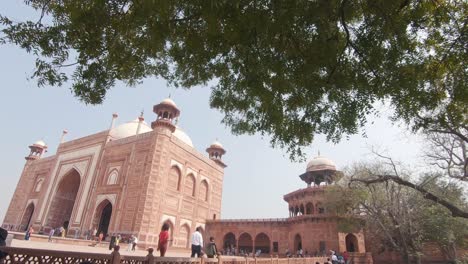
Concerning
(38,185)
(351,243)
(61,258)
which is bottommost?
(61,258)

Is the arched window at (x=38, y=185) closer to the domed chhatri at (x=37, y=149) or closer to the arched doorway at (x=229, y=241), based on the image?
the domed chhatri at (x=37, y=149)

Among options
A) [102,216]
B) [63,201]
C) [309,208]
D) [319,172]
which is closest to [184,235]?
[102,216]

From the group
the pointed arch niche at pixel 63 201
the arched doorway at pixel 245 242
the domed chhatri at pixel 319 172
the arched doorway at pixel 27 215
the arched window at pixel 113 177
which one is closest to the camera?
the arched window at pixel 113 177

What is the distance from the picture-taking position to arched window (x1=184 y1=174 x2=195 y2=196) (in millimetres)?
24328

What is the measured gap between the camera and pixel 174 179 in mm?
22969

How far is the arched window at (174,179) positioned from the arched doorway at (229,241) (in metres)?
7.34

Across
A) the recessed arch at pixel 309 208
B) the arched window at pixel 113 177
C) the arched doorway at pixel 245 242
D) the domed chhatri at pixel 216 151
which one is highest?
the domed chhatri at pixel 216 151

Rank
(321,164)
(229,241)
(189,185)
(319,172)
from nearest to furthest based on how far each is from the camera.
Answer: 1. (189,185)
2. (319,172)
3. (321,164)
4. (229,241)

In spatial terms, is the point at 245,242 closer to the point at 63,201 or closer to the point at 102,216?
Result: the point at 102,216

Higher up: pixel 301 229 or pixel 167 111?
pixel 167 111

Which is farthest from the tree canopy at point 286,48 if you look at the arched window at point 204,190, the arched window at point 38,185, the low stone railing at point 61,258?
the arched window at point 38,185

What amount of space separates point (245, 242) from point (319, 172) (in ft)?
30.9

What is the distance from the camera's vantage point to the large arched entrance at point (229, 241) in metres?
26.4

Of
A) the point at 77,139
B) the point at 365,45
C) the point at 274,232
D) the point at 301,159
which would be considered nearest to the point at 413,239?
the point at 274,232
